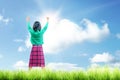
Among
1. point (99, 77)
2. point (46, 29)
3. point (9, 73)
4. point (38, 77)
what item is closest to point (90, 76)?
point (99, 77)

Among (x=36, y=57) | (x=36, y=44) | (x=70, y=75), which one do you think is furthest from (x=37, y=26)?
(x=70, y=75)

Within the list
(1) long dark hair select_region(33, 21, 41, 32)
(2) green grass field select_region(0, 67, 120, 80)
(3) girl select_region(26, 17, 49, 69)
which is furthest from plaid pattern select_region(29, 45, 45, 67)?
(2) green grass field select_region(0, 67, 120, 80)

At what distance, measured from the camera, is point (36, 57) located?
40.2 ft

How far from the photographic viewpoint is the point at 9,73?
23.3ft

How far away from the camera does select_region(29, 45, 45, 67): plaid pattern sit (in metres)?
12.2

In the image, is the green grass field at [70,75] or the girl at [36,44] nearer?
the green grass field at [70,75]

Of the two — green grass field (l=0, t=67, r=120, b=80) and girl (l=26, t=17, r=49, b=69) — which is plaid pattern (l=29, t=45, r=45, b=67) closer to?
girl (l=26, t=17, r=49, b=69)

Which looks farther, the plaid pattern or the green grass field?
the plaid pattern

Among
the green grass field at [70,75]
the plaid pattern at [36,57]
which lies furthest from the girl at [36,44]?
the green grass field at [70,75]

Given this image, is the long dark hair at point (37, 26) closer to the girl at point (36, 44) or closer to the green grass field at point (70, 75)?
the girl at point (36, 44)

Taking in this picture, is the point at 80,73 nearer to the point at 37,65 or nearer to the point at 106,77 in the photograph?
the point at 106,77

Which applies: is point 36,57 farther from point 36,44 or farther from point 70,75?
point 70,75

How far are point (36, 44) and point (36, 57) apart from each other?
58 cm

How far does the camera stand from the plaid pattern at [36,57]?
12164 mm
